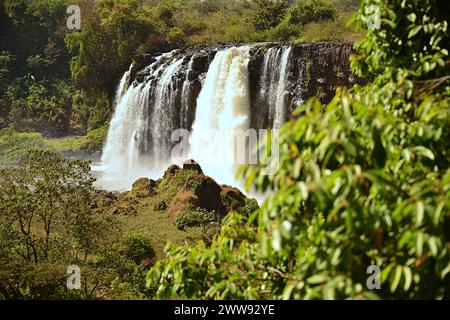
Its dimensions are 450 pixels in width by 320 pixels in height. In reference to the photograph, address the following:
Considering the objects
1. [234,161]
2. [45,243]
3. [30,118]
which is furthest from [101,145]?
[45,243]

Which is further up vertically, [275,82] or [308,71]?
[308,71]

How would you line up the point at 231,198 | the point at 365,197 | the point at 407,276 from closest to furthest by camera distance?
the point at 407,276, the point at 365,197, the point at 231,198

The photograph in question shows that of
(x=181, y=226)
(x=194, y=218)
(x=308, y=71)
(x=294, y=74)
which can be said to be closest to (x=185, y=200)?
(x=194, y=218)

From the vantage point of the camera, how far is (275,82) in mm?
18031

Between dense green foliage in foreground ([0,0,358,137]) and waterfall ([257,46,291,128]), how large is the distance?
554 cm

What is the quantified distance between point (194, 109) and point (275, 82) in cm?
365

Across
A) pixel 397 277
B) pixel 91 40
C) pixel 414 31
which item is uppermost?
pixel 91 40

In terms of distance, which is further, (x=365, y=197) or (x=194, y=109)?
(x=194, y=109)

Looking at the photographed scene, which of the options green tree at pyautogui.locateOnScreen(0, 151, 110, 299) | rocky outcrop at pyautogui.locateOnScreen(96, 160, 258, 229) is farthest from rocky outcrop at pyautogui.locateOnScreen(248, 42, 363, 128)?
green tree at pyautogui.locateOnScreen(0, 151, 110, 299)

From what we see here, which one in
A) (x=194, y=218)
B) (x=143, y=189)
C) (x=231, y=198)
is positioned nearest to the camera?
(x=194, y=218)

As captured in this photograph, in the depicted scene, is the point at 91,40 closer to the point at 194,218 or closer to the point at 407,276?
the point at 194,218

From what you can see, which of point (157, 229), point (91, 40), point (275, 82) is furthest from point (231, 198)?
point (91, 40)

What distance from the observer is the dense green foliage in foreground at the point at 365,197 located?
5.74 ft

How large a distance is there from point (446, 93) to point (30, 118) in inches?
1177
